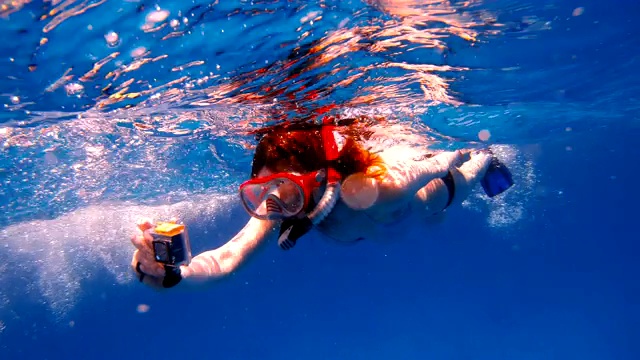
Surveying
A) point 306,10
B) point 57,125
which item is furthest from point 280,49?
point 57,125

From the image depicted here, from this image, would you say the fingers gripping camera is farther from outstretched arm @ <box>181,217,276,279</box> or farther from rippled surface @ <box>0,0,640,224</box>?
rippled surface @ <box>0,0,640,224</box>

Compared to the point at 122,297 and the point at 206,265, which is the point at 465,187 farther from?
the point at 122,297

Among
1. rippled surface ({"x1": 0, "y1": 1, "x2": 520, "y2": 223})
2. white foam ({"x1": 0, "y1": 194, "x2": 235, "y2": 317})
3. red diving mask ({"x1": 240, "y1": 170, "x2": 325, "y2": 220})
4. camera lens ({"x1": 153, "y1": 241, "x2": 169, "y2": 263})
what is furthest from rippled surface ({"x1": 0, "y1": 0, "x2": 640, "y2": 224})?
white foam ({"x1": 0, "y1": 194, "x2": 235, "y2": 317})

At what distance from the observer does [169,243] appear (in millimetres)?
3459

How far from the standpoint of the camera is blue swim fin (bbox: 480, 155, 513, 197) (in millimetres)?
9367

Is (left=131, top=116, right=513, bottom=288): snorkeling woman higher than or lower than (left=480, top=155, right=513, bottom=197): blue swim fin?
higher

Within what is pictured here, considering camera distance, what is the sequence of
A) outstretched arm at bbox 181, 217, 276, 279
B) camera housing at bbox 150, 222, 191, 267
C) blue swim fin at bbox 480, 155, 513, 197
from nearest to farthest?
camera housing at bbox 150, 222, 191, 267 → outstretched arm at bbox 181, 217, 276, 279 → blue swim fin at bbox 480, 155, 513, 197

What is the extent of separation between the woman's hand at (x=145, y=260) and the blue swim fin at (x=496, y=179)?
25.8 ft

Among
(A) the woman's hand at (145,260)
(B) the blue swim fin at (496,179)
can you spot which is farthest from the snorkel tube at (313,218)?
(B) the blue swim fin at (496,179)

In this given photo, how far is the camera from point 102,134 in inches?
392

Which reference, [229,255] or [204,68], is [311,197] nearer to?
[229,255]

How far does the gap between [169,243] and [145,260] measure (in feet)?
1.63

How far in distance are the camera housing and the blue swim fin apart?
784cm

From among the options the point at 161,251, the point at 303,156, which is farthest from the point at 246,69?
the point at 161,251
